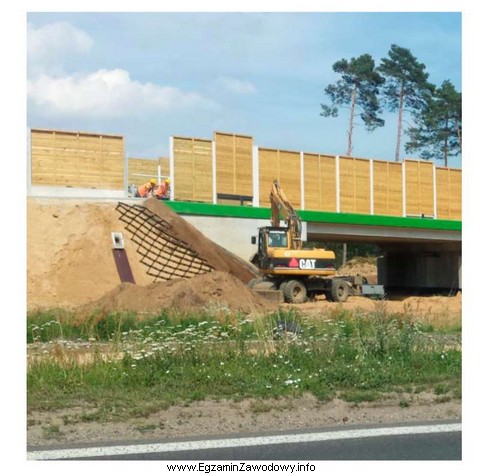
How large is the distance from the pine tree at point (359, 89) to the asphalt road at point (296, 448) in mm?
46090

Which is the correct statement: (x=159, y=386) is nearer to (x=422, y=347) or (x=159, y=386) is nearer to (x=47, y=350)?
(x=47, y=350)

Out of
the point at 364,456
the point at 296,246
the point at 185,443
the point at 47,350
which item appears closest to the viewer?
the point at 364,456

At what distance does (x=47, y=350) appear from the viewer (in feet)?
41.2

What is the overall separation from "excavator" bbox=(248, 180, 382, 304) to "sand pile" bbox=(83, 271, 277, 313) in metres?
3.79

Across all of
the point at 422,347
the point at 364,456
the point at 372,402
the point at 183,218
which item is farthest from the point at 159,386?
the point at 183,218

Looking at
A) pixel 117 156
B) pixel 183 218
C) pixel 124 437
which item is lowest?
pixel 124 437

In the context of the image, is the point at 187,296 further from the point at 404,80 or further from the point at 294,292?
the point at 404,80

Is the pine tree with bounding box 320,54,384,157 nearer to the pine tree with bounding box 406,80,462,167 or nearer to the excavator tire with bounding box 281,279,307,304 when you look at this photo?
the pine tree with bounding box 406,80,462,167

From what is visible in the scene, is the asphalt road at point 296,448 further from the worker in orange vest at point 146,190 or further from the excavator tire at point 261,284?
the worker in orange vest at point 146,190

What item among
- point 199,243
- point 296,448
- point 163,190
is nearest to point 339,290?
point 199,243

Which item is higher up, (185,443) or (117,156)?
(117,156)

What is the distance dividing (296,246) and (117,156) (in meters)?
8.75

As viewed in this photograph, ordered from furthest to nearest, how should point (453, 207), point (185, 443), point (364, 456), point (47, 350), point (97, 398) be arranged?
point (453, 207)
point (47, 350)
point (97, 398)
point (185, 443)
point (364, 456)

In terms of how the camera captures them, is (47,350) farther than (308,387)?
Yes
